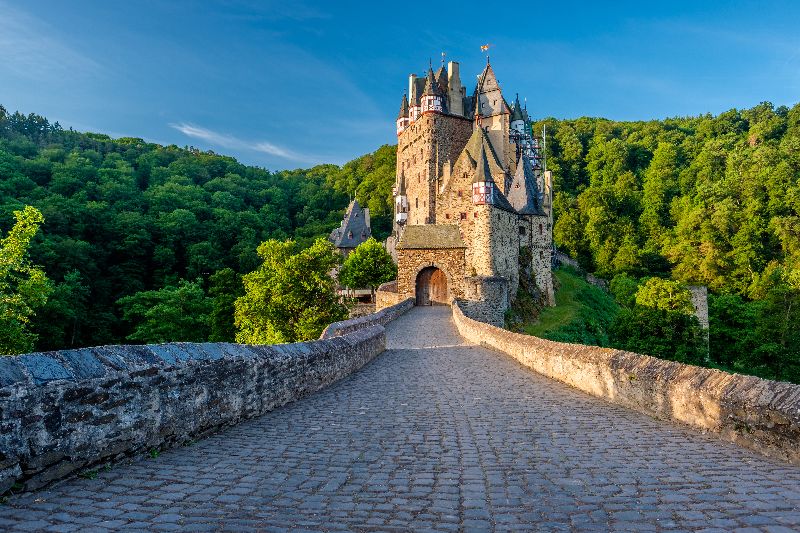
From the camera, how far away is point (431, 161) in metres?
53.5

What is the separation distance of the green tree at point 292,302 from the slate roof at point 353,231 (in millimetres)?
32014

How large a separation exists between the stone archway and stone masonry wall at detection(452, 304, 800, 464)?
26152mm

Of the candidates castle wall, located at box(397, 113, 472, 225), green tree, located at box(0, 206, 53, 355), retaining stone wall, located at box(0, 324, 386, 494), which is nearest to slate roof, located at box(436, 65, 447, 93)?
castle wall, located at box(397, 113, 472, 225)

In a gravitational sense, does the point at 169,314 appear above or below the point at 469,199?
below

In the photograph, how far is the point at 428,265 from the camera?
119 feet

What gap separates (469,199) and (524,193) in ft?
25.2

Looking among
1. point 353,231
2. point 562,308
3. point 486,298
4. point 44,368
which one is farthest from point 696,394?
point 353,231

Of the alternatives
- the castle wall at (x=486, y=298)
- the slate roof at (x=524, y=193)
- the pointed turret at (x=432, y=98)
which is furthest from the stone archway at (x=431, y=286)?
the pointed turret at (x=432, y=98)

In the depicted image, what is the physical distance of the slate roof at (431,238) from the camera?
3625cm

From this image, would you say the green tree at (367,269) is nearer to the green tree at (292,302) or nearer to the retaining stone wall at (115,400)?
the green tree at (292,302)

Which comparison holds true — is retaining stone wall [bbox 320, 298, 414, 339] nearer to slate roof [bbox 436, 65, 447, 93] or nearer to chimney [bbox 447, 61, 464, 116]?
chimney [bbox 447, 61, 464, 116]

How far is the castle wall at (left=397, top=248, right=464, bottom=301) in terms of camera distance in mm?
35938

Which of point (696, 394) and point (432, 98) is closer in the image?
point (696, 394)

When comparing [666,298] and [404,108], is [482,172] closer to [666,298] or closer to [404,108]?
[666,298]
